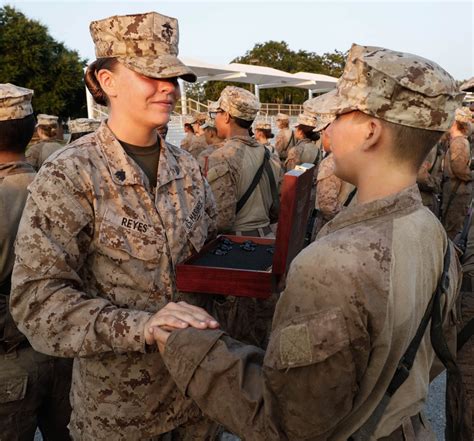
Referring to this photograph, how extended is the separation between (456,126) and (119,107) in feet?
22.7

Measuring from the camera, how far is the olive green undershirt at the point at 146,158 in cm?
201

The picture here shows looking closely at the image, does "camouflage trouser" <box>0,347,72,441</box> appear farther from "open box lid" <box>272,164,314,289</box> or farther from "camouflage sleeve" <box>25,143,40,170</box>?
"camouflage sleeve" <box>25,143,40,170</box>

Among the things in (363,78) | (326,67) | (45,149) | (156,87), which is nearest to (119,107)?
(156,87)

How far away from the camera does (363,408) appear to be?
1347 mm

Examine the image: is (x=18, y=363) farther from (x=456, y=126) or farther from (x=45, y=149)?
(x=456, y=126)

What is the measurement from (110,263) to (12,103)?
124cm

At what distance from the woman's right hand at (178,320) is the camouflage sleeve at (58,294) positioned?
42mm

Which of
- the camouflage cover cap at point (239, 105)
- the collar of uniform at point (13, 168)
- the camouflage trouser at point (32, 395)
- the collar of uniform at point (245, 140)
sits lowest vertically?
the camouflage trouser at point (32, 395)

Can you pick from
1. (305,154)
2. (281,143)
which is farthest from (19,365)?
(281,143)

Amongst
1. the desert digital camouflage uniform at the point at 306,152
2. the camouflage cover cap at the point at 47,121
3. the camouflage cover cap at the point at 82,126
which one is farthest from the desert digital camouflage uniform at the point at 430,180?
the camouflage cover cap at the point at 47,121

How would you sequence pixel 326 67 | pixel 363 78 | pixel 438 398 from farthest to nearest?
pixel 326 67 < pixel 438 398 < pixel 363 78

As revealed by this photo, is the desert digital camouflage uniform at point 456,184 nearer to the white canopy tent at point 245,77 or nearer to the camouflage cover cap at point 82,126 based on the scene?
the camouflage cover cap at point 82,126

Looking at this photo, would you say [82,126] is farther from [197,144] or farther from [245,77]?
[245,77]

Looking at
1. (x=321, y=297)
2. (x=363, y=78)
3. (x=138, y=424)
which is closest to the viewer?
(x=321, y=297)
